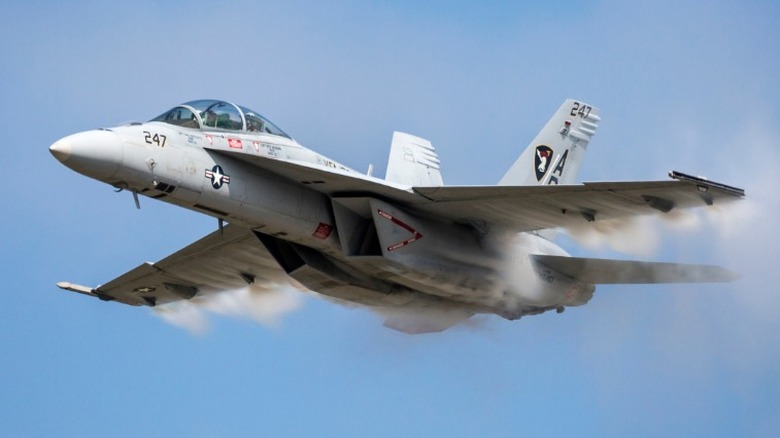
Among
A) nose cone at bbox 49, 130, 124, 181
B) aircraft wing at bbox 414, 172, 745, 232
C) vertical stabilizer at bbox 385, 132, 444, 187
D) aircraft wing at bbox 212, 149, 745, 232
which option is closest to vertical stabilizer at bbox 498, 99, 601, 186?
vertical stabilizer at bbox 385, 132, 444, 187

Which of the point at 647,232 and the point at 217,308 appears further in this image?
the point at 217,308

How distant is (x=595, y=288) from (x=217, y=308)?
8.33m

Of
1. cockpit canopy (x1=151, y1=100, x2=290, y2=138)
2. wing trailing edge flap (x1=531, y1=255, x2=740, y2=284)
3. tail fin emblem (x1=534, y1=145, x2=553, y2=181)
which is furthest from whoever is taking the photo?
tail fin emblem (x1=534, y1=145, x2=553, y2=181)

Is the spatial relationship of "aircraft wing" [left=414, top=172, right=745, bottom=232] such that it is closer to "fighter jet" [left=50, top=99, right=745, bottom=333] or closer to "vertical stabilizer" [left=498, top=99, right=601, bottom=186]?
"fighter jet" [left=50, top=99, right=745, bottom=333]

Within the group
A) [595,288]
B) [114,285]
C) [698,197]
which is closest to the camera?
[698,197]

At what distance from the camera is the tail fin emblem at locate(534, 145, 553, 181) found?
30812 mm

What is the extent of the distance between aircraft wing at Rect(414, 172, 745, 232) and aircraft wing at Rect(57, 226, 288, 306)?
14.2 feet

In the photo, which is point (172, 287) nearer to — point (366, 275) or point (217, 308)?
point (217, 308)

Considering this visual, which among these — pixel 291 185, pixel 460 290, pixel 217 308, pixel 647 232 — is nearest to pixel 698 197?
pixel 647 232

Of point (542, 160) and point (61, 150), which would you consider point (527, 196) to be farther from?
point (61, 150)

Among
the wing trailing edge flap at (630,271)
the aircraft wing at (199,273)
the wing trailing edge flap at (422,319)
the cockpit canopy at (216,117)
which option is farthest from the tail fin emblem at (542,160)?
the cockpit canopy at (216,117)

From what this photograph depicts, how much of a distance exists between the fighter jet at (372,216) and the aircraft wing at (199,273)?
1.7 inches

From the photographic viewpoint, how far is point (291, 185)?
985 inches

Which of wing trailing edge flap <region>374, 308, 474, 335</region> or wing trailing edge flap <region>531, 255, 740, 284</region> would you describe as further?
wing trailing edge flap <region>374, 308, 474, 335</region>
